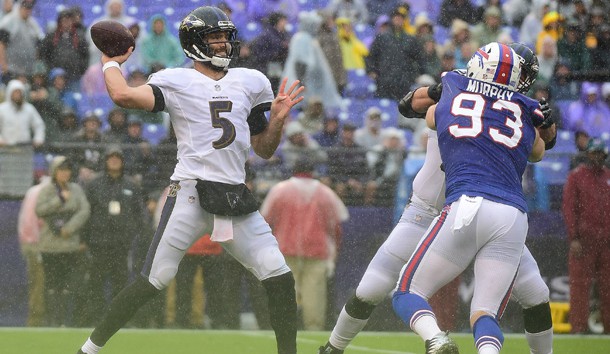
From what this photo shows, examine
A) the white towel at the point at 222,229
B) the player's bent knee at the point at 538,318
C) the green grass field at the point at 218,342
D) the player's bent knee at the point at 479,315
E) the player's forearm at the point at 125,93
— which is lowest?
the green grass field at the point at 218,342

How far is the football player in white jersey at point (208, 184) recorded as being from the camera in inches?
232

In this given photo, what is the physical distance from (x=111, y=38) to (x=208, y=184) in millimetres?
862

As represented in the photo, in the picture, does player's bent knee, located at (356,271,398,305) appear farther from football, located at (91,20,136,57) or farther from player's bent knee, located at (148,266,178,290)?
football, located at (91,20,136,57)

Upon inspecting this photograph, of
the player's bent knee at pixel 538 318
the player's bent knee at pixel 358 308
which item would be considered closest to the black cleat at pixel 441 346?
the player's bent knee at pixel 538 318

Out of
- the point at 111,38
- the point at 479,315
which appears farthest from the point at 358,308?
the point at 111,38

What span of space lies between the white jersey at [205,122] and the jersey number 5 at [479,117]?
119cm

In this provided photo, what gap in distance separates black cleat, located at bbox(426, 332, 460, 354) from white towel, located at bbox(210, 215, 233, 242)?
1.30 meters

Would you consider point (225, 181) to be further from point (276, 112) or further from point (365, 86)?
point (365, 86)

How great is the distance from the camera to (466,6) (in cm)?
1386

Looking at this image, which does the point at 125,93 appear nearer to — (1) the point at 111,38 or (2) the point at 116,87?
(2) the point at 116,87

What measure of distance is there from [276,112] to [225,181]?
1.48 ft

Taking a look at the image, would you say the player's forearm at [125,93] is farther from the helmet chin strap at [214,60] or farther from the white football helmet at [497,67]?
the white football helmet at [497,67]

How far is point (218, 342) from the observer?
8.77m

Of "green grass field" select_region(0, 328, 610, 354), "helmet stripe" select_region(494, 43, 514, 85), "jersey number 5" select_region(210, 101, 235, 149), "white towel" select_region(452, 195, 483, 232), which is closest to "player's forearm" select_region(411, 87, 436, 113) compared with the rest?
"helmet stripe" select_region(494, 43, 514, 85)
